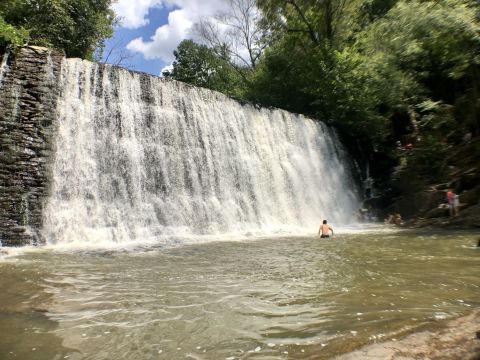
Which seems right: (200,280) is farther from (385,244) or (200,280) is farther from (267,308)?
(385,244)

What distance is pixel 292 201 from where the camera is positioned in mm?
18500

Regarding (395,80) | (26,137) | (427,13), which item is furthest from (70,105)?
(395,80)

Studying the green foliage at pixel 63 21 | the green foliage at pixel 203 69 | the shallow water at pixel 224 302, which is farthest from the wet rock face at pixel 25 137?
the green foliage at pixel 203 69

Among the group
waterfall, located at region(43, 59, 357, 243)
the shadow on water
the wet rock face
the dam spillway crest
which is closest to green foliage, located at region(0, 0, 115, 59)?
the wet rock face

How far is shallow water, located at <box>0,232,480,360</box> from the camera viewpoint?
3664 mm

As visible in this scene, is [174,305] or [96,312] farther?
[174,305]

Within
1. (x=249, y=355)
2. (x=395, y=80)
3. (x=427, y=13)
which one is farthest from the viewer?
(x=395, y=80)

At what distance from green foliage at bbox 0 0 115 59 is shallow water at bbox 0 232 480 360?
1448 cm

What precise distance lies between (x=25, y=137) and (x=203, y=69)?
32555 millimetres

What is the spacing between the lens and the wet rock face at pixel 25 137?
10.8 m

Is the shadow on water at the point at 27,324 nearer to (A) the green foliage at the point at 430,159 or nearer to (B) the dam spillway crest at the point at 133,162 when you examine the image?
(B) the dam spillway crest at the point at 133,162

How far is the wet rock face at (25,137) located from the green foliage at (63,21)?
531cm

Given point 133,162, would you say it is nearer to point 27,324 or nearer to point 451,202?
point 27,324

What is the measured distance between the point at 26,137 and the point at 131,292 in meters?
8.48
